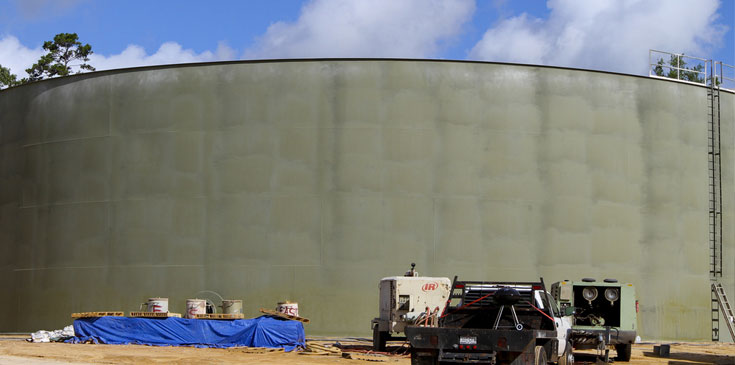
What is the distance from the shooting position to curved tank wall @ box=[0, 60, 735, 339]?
31.1 m

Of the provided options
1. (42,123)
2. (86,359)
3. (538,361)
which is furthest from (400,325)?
(42,123)

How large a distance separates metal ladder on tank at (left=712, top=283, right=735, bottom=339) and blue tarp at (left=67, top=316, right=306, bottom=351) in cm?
1657

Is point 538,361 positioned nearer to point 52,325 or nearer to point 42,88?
point 52,325

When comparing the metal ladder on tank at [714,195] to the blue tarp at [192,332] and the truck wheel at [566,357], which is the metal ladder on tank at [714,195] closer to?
the blue tarp at [192,332]

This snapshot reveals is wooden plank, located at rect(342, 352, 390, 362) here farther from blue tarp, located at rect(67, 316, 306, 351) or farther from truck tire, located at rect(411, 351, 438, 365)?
truck tire, located at rect(411, 351, 438, 365)

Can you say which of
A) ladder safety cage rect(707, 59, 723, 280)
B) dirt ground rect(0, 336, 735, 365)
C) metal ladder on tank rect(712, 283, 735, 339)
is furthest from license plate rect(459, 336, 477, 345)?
ladder safety cage rect(707, 59, 723, 280)

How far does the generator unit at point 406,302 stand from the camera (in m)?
25.0

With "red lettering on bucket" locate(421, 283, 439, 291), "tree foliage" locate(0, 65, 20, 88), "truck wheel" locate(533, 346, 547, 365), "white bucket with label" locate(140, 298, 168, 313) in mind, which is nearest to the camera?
"truck wheel" locate(533, 346, 547, 365)

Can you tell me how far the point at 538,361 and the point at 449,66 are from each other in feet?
62.5

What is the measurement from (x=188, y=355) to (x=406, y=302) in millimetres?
6391

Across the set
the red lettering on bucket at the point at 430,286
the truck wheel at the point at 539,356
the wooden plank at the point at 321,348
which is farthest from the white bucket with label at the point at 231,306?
the truck wheel at the point at 539,356

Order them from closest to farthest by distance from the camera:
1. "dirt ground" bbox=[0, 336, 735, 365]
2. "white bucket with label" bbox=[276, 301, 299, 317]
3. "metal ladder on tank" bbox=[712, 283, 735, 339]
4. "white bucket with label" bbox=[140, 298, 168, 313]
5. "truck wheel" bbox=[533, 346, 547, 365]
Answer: "truck wheel" bbox=[533, 346, 547, 365]
"dirt ground" bbox=[0, 336, 735, 365]
"white bucket with label" bbox=[276, 301, 299, 317]
"white bucket with label" bbox=[140, 298, 168, 313]
"metal ladder on tank" bbox=[712, 283, 735, 339]

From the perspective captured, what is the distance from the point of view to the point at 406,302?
2506 cm

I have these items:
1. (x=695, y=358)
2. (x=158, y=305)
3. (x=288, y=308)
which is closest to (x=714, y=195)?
(x=695, y=358)
